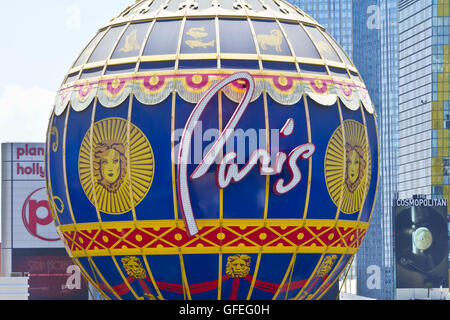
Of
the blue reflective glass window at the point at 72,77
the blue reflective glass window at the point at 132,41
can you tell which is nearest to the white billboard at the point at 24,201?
the blue reflective glass window at the point at 72,77

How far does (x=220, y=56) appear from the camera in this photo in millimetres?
38562

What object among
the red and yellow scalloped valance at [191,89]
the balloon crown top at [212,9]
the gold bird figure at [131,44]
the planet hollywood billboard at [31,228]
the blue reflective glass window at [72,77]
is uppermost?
the balloon crown top at [212,9]

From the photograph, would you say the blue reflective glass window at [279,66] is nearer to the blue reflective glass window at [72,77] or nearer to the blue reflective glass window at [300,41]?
the blue reflective glass window at [300,41]

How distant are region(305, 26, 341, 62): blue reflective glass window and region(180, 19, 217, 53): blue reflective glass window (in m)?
3.63

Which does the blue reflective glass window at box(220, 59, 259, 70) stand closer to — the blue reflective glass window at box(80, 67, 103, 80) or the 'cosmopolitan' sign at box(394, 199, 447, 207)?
the blue reflective glass window at box(80, 67, 103, 80)

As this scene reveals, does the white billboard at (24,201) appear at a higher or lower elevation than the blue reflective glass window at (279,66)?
lower

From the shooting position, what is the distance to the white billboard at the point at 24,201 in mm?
104375

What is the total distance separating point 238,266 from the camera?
38406mm

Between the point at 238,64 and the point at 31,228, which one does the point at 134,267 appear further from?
the point at 31,228

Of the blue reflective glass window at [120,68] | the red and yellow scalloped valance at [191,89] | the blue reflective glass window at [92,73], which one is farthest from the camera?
the blue reflective glass window at [92,73]

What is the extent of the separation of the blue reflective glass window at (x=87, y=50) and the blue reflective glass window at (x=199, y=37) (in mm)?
3800

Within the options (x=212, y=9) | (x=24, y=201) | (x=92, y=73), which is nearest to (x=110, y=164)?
(x=92, y=73)

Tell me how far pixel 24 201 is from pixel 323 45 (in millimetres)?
66616
